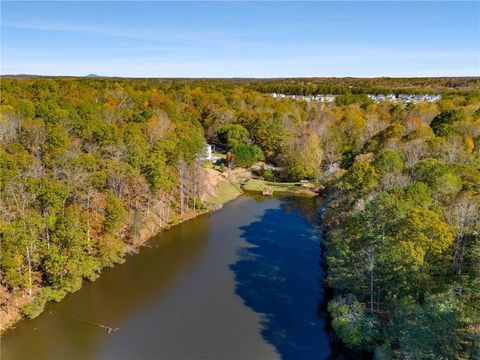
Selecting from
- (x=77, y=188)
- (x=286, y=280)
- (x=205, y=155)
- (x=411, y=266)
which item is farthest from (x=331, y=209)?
(x=77, y=188)

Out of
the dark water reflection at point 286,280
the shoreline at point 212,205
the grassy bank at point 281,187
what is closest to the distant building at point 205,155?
the shoreline at point 212,205

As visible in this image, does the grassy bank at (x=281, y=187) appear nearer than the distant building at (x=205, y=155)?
No

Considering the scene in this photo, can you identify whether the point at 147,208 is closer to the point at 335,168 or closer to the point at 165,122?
the point at 165,122

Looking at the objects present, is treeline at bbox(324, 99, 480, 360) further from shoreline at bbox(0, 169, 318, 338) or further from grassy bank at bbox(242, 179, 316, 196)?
grassy bank at bbox(242, 179, 316, 196)

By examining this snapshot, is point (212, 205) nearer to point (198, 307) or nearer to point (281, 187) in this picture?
point (281, 187)

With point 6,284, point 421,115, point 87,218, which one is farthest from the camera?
point 421,115

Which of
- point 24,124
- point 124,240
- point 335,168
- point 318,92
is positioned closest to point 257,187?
point 335,168

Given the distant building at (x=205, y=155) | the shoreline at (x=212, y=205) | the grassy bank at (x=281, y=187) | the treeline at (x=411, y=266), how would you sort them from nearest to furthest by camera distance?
the treeline at (x=411, y=266)
the shoreline at (x=212, y=205)
the distant building at (x=205, y=155)
the grassy bank at (x=281, y=187)

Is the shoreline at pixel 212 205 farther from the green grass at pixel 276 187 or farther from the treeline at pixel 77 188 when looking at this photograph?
the treeline at pixel 77 188
